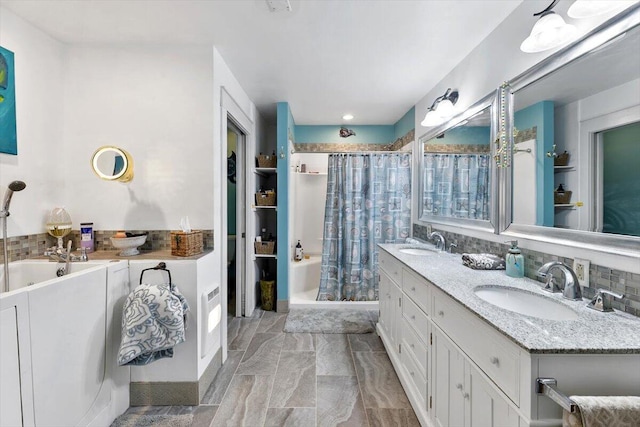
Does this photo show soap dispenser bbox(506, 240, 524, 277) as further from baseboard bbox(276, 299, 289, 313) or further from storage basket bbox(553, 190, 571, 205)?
baseboard bbox(276, 299, 289, 313)

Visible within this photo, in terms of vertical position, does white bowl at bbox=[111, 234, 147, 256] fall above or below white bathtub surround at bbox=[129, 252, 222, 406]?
above

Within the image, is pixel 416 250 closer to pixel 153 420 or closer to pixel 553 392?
pixel 553 392

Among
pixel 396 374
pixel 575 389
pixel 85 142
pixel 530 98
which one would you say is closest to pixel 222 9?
pixel 85 142

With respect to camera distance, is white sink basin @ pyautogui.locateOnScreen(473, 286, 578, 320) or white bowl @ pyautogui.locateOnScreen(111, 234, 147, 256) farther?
white bowl @ pyautogui.locateOnScreen(111, 234, 147, 256)

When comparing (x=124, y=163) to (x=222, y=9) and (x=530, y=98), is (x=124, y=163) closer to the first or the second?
(x=222, y=9)

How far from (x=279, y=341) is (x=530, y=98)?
2.60 metres

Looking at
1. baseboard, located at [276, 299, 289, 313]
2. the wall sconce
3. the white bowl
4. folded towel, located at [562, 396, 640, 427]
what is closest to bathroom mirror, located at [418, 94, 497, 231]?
the wall sconce

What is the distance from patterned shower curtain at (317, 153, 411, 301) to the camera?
3252 millimetres

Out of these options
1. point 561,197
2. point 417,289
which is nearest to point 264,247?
point 417,289

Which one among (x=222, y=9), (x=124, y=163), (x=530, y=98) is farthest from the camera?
(x=124, y=163)

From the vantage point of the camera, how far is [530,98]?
1503mm

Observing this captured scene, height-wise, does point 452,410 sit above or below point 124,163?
below

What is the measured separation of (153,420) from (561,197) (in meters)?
2.55

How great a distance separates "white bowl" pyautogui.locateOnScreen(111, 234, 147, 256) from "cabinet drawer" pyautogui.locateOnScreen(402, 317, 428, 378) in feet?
6.14
